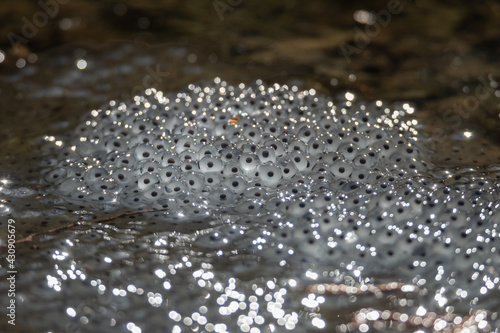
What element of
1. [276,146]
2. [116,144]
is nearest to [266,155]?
[276,146]

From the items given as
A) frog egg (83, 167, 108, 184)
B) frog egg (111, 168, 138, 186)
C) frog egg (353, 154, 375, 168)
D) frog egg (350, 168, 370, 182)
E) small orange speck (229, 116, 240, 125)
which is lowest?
frog egg (83, 167, 108, 184)

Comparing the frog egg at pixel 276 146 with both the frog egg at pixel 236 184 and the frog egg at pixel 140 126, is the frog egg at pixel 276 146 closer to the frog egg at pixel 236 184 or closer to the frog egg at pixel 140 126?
the frog egg at pixel 236 184

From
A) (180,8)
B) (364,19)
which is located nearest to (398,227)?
(364,19)

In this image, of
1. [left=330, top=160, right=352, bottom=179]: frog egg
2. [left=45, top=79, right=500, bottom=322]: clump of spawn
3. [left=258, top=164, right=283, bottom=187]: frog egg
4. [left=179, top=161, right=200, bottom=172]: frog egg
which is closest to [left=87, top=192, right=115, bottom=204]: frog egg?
[left=45, top=79, right=500, bottom=322]: clump of spawn

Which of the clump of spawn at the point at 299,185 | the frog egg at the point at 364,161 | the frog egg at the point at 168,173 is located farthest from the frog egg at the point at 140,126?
the frog egg at the point at 364,161

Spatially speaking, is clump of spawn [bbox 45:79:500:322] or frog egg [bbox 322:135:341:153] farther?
frog egg [bbox 322:135:341:153]

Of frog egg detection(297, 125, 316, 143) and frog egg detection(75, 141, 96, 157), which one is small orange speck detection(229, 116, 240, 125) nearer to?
frog egg detection(297, 125, 316, 143)

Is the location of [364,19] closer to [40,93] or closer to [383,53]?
[383,53]
